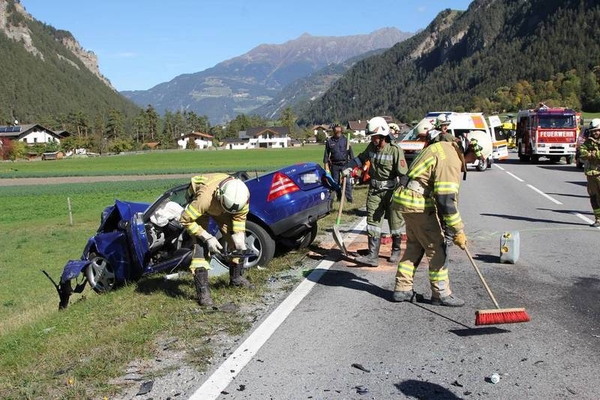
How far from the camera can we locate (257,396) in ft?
12.3

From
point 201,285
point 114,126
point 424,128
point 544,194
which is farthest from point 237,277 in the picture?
point 114,126

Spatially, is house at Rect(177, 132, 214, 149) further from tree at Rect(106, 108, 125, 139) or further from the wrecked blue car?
the wrecked blue car

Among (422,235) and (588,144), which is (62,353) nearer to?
(422,235)

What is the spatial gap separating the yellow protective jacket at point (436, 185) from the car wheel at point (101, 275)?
4.16 m

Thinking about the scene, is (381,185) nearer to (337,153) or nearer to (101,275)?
(101,275)

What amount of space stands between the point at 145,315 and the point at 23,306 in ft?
16.9

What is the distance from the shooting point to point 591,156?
437 inches

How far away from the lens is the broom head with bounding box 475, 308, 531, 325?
4.82 meters

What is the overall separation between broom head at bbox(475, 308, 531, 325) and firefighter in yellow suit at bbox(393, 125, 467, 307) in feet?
2.29

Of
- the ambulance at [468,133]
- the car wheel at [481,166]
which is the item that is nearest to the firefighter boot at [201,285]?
the ambulance at [468,133]

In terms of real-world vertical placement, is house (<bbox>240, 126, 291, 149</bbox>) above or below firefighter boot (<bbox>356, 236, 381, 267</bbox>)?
below

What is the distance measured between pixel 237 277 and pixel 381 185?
2.44 meters

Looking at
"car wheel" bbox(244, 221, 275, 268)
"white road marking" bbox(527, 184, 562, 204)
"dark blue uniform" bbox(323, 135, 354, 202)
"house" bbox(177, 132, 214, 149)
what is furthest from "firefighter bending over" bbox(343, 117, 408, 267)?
"house" bbox(177, 132, 214, 149)

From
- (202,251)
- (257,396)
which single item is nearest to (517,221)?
(202,251)
